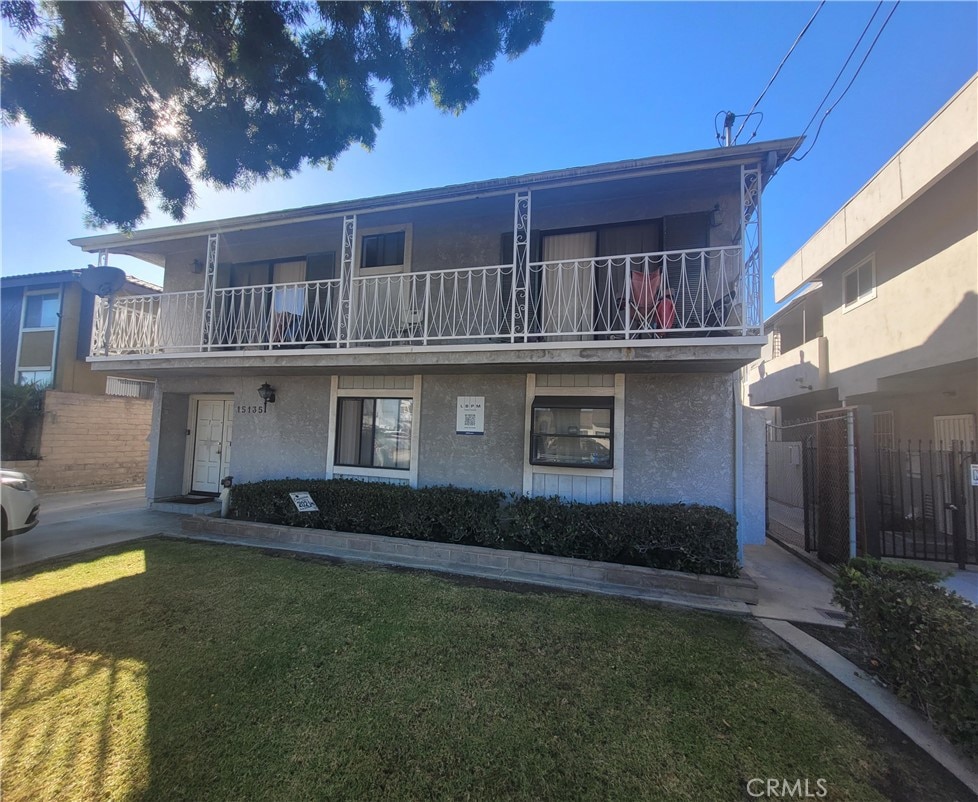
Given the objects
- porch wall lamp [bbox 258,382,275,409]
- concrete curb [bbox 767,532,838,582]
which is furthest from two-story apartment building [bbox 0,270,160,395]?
concrete curb [bbox 767,532,838,582]

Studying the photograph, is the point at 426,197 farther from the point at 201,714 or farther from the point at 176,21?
the point at 201,714

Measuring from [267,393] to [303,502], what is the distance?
8.92 ft

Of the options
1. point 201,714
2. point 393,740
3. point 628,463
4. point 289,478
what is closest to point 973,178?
point 628,463

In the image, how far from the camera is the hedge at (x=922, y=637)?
2.54m

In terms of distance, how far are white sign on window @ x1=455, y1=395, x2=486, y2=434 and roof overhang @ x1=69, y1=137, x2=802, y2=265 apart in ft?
10.2

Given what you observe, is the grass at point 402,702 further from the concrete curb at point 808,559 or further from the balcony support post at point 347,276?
the balcony support post at point 347,276

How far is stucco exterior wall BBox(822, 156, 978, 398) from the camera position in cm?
718

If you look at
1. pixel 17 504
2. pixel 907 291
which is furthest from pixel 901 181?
pixel 17 504

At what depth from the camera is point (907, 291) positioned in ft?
27.9

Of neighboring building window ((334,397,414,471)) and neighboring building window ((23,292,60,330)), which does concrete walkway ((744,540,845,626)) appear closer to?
neighboring building window ((334,397,414,471))

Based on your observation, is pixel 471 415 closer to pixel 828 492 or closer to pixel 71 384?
pixel 828 492

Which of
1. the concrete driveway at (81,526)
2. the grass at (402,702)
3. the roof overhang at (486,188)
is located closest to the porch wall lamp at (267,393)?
the concrete driveway at (81,526)

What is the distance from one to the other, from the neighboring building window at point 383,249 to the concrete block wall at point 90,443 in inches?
386

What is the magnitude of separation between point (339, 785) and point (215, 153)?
6.57 m
